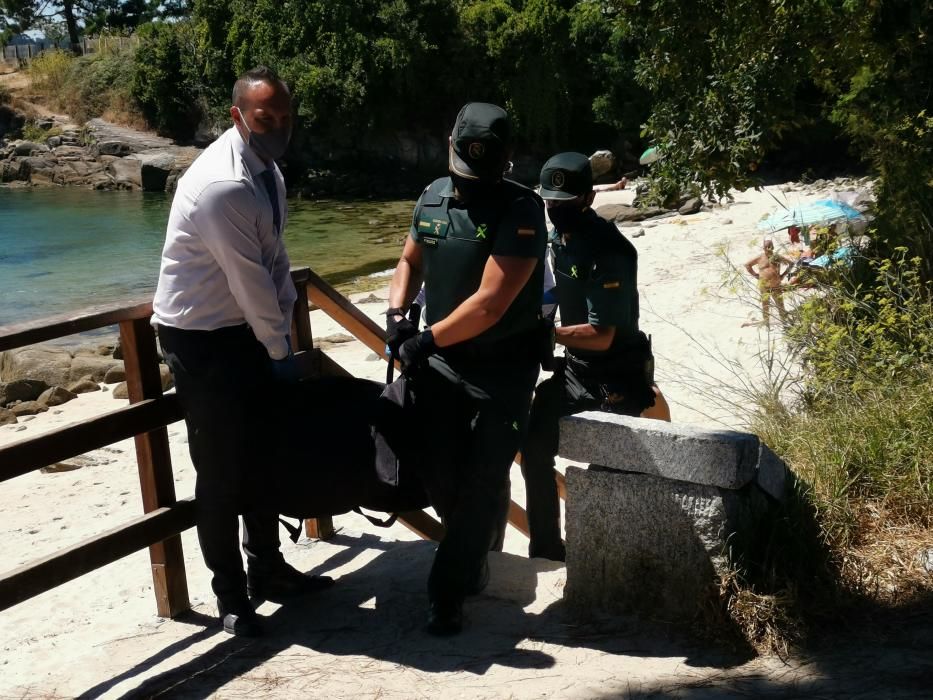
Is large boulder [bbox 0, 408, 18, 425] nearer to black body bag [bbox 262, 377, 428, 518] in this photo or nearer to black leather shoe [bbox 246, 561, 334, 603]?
black leather shoe [bbox 246, 561, 334, 603]

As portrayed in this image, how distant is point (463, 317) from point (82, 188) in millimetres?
40545

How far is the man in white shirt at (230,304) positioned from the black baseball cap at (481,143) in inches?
24.5

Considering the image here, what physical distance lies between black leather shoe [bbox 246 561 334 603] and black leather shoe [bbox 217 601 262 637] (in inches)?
10.0

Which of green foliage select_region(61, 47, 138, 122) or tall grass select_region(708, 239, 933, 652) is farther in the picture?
green foliage select_region(61, 47, 138, 122)

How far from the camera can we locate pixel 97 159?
137 feet

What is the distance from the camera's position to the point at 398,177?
37969 millimetres

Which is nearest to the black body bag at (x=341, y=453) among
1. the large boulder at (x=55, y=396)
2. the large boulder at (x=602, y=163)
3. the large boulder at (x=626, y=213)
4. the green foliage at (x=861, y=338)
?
the green foliage at (x=861, y=338)

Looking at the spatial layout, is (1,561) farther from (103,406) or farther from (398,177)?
(398,177)

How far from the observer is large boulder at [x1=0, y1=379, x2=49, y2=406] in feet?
37.9

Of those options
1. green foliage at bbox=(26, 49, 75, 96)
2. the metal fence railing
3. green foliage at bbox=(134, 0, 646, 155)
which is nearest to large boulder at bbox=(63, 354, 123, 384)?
green foliage at bbox=(134, 0, 646, 155)

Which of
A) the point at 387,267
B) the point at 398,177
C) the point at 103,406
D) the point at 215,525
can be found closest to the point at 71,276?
the point at 387,267

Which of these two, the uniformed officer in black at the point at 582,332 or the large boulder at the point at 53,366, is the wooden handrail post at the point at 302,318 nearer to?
the uniformed officer in black at the point at 582,332

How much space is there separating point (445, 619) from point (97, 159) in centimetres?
4205

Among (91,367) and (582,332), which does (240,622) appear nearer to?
(582,332)
